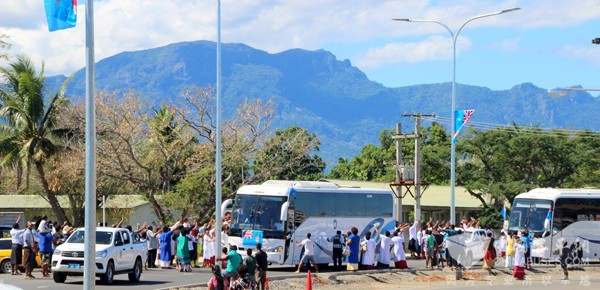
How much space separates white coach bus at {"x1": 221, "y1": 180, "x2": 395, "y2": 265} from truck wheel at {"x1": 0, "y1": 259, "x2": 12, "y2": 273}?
701cm

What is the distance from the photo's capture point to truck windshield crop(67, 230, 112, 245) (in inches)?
1079

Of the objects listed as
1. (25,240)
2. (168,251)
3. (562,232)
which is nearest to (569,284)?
(562,232)

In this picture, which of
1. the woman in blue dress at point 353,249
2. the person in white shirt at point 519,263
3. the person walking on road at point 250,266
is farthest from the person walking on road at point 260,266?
the person in white shirt at point 519,263

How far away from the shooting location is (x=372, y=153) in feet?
330

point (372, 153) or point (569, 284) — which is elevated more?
point (372, 153)

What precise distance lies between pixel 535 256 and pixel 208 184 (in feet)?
52.1

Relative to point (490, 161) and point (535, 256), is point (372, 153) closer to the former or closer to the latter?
point (490, 161)

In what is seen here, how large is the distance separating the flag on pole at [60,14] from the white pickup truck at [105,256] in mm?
11204

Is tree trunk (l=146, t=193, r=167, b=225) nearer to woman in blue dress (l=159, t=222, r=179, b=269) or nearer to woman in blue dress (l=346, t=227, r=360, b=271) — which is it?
woman in blue dress (l=159, t=222, r=179, b=269)

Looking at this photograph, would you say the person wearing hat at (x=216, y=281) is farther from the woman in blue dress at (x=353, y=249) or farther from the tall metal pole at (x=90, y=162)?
the woman in blue dress at (x=353, y=249)

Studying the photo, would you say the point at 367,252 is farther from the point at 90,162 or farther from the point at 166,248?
the point at 90,162

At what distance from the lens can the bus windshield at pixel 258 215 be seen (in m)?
33.3

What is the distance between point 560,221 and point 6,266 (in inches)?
870

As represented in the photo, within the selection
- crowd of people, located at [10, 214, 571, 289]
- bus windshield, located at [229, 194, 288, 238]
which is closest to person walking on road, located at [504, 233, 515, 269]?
crowd of people, located at [10, 214, 571, 289]
